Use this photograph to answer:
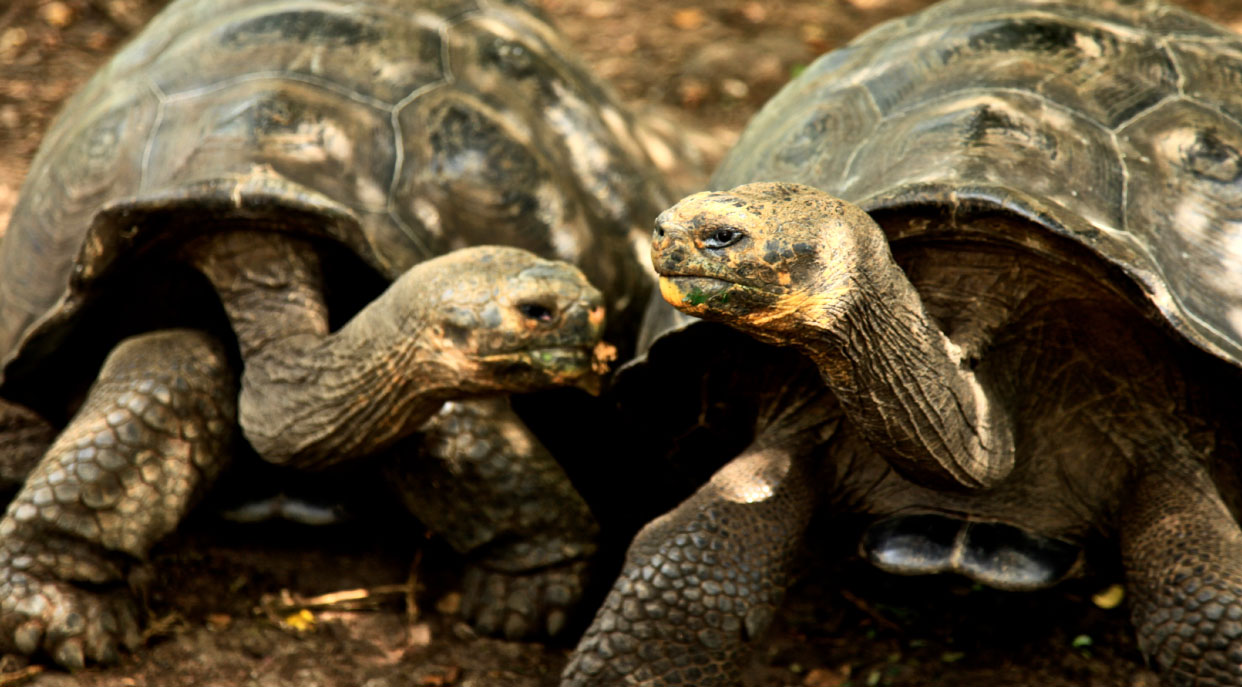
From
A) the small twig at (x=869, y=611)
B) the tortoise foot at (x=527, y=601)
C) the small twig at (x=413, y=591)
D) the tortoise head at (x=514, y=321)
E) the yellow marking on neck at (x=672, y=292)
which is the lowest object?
the small twig at (x=869, y=611)

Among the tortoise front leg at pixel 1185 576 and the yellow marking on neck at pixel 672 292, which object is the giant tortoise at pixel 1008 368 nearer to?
the tortoise front leg at pixel 1185 576

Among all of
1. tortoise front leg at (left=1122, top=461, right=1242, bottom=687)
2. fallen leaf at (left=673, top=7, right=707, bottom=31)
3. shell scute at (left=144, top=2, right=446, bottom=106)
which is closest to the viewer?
tortoise front leg at (left=1122, top=461, right=1242, bottom=687)

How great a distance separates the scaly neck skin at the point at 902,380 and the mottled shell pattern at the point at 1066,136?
369 millimetres

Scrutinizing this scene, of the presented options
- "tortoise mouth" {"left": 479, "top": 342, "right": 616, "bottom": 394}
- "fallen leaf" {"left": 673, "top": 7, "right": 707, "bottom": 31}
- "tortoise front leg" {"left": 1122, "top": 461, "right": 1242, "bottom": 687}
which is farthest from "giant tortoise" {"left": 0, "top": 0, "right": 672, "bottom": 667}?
"fallen leaf" {"left": 673, "top": 7, "right": 707, "bottom": 31}

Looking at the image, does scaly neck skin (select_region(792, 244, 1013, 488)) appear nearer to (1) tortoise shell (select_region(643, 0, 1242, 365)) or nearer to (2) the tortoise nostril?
(1) tortoise shell (select_region(643, 0, 1242, 365))

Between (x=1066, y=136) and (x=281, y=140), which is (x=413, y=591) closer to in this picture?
(x=281, y=140)

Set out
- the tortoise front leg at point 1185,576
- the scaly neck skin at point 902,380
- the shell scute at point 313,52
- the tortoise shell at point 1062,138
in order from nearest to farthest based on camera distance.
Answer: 1. the scaly neck skin at point 902,380
2. the tortoise front leg at point 1185,576
3. the tortoise shell at point 1062,138
4. the shell scute at point 313,52

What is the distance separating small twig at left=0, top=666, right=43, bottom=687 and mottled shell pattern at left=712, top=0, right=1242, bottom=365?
217cm

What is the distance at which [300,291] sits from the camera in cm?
354

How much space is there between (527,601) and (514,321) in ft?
3.08

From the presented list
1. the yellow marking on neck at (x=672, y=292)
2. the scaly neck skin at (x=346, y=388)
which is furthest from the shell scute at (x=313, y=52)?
the yellow marking on neck at (x=672, y=292)

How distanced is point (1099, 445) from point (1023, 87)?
88cm

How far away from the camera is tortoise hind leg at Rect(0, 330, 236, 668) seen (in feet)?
10.5

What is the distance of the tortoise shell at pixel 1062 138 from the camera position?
9.47ft
